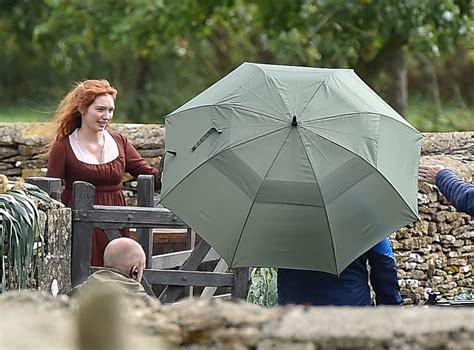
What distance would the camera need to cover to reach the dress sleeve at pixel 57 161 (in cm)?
822

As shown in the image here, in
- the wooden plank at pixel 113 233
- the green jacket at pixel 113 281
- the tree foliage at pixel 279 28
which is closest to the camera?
the green jacket at pixel 113 281

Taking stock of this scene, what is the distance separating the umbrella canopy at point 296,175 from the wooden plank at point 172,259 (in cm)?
209

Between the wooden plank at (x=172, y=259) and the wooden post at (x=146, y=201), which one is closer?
the wooden plank at (x=172, y=259)

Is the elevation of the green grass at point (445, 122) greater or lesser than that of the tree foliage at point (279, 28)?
lesser

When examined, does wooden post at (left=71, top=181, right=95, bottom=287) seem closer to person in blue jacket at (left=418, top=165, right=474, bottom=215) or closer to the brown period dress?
the brown period dress

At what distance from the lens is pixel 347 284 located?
5984 millimetres

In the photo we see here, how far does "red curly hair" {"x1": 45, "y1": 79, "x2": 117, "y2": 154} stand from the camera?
830cm

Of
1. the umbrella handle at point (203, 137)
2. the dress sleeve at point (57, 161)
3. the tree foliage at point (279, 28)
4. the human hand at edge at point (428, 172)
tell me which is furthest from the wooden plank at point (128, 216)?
the tree foliage at point (279, 28)

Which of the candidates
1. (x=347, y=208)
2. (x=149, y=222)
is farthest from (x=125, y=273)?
(x=149, y=222)

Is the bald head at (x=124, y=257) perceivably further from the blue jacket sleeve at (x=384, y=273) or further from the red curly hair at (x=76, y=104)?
the red curly hair at (x=76, y=104)

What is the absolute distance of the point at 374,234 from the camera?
19.5 ft

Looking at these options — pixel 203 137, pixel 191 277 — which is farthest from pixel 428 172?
Answer: pixel 191 277

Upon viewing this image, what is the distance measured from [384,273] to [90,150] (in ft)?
9.33

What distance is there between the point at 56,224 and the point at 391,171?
2.15 metres
